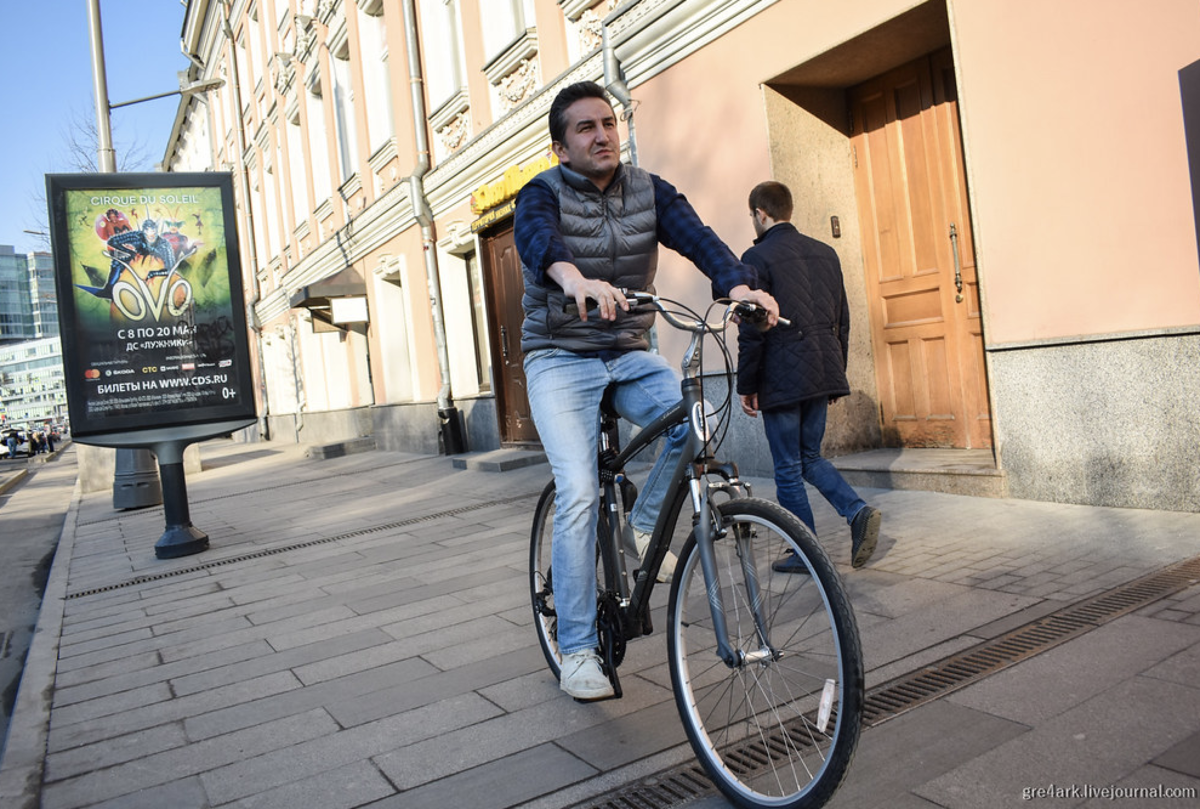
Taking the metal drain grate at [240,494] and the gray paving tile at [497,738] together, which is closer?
the gray paving tile at [497,738]

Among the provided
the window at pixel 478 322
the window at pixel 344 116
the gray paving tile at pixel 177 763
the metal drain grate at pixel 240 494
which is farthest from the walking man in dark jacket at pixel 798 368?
the window at pixel 344 116

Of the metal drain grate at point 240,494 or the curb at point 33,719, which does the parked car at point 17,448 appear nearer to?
the metal drain grate at point 240,494

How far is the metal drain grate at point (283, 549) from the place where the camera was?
6.63 m

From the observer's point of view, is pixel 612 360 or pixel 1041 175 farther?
pixel 1041 175

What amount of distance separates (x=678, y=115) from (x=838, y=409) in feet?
10.3

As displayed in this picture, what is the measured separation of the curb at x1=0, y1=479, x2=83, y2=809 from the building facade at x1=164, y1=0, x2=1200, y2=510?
16.9ft

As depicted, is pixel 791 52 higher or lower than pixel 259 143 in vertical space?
lower

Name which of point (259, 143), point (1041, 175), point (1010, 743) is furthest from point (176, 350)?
point (259, 143)

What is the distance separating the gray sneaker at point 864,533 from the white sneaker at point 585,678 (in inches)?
76.1

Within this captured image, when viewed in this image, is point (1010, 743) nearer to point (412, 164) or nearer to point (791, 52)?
point (791, 52)

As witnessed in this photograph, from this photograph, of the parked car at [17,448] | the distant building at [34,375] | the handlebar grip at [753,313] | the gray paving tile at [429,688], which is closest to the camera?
the handlebar grip at [753,313]

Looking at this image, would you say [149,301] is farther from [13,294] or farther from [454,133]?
[13,294]

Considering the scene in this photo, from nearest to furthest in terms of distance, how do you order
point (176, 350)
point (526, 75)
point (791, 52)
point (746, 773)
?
point (746, 773) < point (791, 52) < point (176, 350) < point (526, 75)

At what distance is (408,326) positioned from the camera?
15688mm
